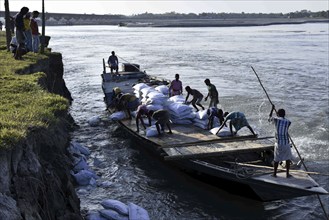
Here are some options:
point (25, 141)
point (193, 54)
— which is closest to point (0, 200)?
point (25, 141)

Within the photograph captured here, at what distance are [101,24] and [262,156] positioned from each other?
167m

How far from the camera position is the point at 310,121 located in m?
18.9

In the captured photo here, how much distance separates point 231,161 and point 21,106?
5.89 meters

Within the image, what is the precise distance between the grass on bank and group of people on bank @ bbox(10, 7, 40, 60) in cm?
230

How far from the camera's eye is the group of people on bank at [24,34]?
17125mm

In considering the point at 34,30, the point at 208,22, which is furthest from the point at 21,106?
the point at 208,22

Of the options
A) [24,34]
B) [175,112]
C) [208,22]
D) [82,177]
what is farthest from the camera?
[208,22]

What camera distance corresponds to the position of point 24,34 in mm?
18297

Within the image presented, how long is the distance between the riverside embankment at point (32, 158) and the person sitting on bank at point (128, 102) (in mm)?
4490

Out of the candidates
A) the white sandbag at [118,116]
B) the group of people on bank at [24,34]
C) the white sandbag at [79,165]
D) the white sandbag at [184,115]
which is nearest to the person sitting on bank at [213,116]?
the white sandbag at [184,115]

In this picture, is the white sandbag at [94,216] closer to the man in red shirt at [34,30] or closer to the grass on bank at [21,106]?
the grass on bank at [21,106]

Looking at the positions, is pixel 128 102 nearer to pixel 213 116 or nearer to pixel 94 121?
pixel 94 121

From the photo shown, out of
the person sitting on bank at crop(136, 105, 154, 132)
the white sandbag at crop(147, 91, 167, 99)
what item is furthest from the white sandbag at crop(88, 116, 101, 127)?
the person sitting on bank at crop(136, 105, 154, 132)

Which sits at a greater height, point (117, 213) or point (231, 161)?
point (231, 161)
